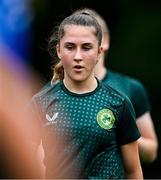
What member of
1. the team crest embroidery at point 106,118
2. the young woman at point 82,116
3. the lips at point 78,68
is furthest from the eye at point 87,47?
the team crest embroidery at point 106,118

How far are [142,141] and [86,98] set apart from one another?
6.77ft

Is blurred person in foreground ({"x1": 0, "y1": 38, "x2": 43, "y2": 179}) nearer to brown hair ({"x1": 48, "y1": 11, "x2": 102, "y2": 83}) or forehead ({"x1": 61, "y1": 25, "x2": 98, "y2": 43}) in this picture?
brown hair ({"x1": 48, "y1": 11, "x2": 102, "y2": 83})

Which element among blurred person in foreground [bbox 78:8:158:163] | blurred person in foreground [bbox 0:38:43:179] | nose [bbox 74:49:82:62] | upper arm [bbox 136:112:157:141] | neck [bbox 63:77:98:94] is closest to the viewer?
nose [bbox 74:49:82:62]

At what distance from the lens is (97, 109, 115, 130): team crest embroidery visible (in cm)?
482

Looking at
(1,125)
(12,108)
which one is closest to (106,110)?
(1,125)

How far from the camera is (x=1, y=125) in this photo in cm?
977

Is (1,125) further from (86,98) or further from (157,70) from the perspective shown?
(86,98)

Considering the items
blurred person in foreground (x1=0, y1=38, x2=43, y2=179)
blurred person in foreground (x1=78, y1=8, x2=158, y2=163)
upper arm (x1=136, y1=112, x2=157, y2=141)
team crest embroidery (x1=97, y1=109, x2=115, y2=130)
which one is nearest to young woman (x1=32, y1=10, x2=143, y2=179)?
team crest embroidery (x1=97, y1=109, x2=115, y2=130)

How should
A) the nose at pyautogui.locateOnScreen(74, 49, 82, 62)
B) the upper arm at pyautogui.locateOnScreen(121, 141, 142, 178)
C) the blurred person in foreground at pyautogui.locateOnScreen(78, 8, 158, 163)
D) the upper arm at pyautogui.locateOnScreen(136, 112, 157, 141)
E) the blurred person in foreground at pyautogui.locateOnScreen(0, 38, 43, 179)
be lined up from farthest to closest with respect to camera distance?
1. the blurred person in foreground at pyautogui.locateOnScreen(0, 38, 43, 179)
2. the upper arm at pyautogui.locateOnScreen(136, 112, 157, 141)
3. the blurred person in foreground at pyautogui.locateOnScreen(78, 8, 158, 163)
4. the upper arm at pyautogui.locateOnScreen(121, 141, 142, 178)
5. the nose at pyautogui.locateOnScreen(74, 49, 82, 62)

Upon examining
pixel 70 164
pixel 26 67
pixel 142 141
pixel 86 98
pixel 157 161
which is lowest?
pixel 157 161

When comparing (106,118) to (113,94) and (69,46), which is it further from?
(69,46)

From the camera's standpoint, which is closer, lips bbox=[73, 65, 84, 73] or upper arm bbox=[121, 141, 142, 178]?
lips bbox=[73, 65, 84, 73]

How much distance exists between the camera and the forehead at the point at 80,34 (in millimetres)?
4816

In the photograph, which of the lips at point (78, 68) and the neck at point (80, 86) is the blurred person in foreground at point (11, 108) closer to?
the neck at point (80, 86)
